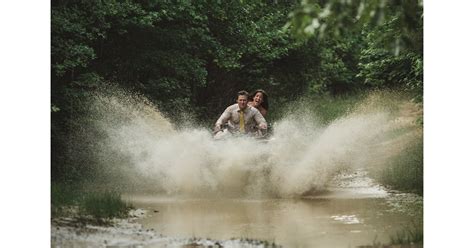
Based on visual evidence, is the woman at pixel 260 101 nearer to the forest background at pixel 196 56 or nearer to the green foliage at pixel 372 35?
the forest background at pixel 196 56

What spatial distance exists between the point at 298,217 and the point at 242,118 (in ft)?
7.30

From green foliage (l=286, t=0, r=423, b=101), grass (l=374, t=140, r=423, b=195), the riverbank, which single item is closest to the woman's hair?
green foliage (l=286, t=0, r=423, b=101)

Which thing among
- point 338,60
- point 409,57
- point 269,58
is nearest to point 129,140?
point 269,58

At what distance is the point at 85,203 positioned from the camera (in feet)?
25.9

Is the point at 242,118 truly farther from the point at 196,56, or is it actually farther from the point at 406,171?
the point at 406,171

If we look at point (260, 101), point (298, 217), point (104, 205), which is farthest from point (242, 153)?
point (104, 205)

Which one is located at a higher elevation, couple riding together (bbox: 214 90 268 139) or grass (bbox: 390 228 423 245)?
couple riding together (bbox: 214 90 268 139)

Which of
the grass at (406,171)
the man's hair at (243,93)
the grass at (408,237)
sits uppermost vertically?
the man's hair at (243,93)

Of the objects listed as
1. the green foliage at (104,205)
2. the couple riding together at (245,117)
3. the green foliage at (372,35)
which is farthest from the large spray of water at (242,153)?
the green foliage at (104,205)

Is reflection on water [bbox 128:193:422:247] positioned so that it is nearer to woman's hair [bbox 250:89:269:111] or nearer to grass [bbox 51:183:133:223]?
grass [bbox 51:183:133:223]

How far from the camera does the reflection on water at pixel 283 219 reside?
304 inches

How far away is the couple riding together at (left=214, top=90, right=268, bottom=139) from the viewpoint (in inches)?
401
